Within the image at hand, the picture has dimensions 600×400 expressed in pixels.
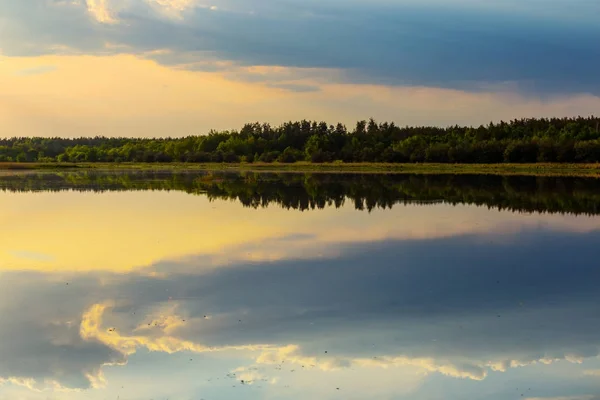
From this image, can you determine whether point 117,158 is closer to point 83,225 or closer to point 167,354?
point 83,225

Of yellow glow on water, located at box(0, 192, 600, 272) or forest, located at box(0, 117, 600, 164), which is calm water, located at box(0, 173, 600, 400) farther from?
forest, located at box(0, 117, 600, 164)

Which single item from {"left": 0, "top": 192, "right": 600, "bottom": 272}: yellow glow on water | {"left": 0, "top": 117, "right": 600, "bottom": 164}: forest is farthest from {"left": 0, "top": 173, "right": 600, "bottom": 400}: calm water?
{"left": 0, "top": 117, "right": 600, "bottom": 164}: forest

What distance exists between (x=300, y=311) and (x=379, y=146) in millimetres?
124734

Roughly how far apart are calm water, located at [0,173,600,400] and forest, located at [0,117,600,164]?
76866 mm

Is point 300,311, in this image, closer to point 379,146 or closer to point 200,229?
point 200,229

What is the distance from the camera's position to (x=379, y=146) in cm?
13662

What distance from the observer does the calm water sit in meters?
9.76

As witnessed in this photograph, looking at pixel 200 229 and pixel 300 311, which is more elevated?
pixel 200 229

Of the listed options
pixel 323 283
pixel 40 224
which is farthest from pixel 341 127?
pixel 323 283

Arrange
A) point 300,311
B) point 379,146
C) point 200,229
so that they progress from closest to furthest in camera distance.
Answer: point 300,311
point 200,229
point 379,146

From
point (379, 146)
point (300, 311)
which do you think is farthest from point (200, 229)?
point (379, 146)

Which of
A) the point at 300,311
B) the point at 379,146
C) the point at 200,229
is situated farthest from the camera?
the point at 379,146

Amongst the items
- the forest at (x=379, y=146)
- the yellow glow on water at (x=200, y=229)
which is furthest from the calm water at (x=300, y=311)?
the forest at (x=379, y=146)

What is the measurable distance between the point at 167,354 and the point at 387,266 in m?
8.37
